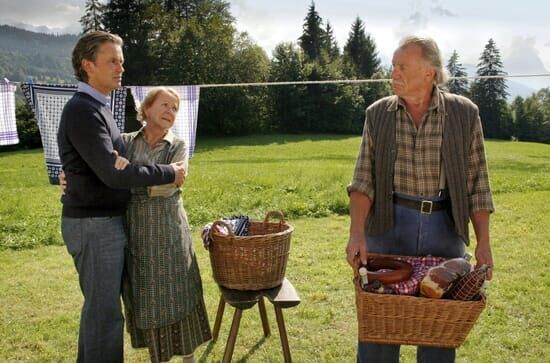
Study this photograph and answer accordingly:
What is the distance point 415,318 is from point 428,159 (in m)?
0.80

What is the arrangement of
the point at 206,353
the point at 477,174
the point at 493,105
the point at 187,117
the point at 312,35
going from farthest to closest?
the point at 312,35 < the point at 493,105 < the point at 187,117 < the point at 206,353 < the point at 477,174

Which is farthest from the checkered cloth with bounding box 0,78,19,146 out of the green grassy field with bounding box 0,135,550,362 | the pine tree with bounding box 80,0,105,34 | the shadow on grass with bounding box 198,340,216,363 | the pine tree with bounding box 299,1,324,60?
the pine tree with bounding box 299,1,324,60

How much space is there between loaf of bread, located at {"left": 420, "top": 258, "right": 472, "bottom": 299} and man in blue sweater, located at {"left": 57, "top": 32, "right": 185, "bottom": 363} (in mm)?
1390

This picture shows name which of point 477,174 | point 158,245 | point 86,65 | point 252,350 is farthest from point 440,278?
point 86,65

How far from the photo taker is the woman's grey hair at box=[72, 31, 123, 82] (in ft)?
8.48

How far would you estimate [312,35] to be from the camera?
5106cm

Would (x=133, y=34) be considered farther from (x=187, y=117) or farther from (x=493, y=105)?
(x=493, y=105)

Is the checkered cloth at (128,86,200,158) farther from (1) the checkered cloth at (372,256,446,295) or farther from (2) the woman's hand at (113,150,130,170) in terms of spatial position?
(1) the checkered cloth at (372,256,446,295)

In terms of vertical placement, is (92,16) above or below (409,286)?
above

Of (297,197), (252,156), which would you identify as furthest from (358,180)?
(252,156)

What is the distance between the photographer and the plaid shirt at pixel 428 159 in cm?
251

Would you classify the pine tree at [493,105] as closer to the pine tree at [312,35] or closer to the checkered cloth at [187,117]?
the pine tree at [312,35]

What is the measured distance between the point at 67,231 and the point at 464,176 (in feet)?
6.80

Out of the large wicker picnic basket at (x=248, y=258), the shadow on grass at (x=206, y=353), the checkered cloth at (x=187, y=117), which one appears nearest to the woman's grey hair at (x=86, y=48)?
the large wicker picnic basket at (x=248, y=258)
